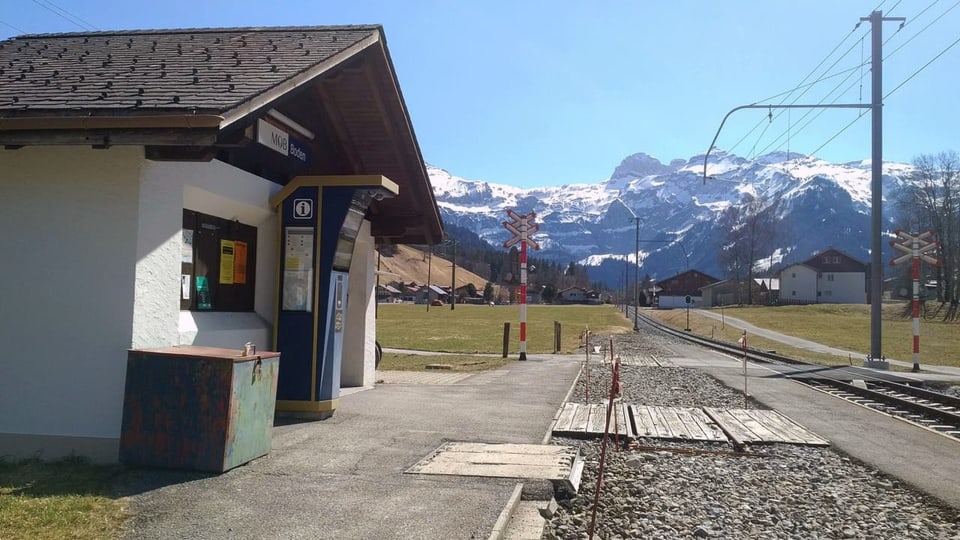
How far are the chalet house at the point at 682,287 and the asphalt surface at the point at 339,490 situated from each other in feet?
458

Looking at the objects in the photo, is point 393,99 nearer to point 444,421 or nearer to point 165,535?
point 444,421

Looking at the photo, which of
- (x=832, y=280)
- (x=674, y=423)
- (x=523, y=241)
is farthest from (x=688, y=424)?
(x=832, y=280)

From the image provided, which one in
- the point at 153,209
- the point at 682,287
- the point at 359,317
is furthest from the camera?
the point at 682,287

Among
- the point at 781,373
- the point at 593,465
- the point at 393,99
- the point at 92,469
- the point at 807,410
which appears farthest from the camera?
the point at 781,373

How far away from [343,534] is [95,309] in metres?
3.39

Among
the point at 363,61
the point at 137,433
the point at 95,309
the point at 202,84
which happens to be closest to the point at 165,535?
the point at 137,433

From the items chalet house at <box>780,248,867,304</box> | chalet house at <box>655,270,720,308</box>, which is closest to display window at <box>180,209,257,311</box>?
chalet house at <box>780,248,867,304</box>

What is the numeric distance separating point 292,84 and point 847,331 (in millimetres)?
55523

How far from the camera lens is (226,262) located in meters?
9.23

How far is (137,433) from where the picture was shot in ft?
21.1

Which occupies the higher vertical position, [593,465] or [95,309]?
[95,309]

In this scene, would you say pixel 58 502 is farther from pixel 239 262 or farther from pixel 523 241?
pixel 523 241

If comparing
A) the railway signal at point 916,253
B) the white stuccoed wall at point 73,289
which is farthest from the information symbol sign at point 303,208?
the railway signal at point 916,253

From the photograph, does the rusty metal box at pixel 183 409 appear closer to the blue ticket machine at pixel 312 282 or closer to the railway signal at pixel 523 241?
the blue ticket machine at pixel 312 282
